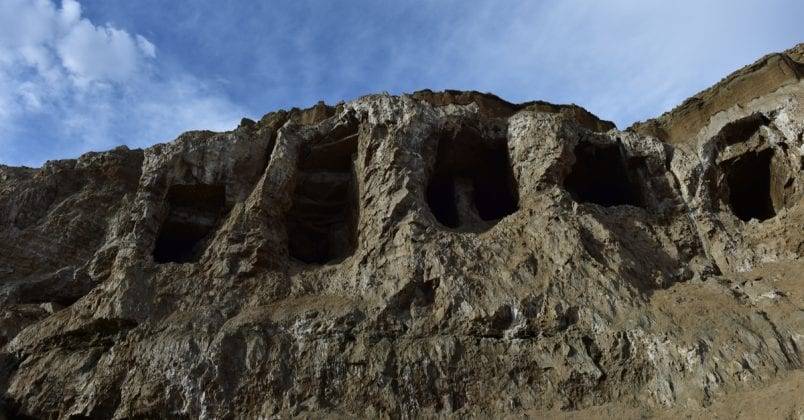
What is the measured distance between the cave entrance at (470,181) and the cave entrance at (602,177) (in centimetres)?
232

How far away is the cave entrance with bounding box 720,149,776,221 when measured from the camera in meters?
18.6

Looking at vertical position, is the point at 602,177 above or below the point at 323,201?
below

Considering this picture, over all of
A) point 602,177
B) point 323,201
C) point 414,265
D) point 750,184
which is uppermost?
point 323,201

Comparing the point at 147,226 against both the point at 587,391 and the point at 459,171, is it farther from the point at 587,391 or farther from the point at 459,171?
the point at 587,391

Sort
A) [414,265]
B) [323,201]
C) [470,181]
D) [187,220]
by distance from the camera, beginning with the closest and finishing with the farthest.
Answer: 1. [414,265]
2. [187,220]
3. [323,201]
4. [470,181]

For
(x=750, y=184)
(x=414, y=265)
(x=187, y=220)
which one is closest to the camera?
(x=414, y=265)

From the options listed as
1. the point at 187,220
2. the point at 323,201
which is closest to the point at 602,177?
the point at 323,201

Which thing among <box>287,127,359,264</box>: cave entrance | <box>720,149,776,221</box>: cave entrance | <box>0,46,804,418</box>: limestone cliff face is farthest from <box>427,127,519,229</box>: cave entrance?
<box>720,149,776,221</box>: cave entrance

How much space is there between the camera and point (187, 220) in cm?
1811

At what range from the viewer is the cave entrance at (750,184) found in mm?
18594

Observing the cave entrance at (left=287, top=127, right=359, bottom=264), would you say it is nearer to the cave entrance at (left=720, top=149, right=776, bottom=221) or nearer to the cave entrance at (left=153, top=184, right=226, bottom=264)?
the cave entrance at (left=153, top=184, right=226, bottom=264)

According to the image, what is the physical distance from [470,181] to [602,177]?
4.70 metres

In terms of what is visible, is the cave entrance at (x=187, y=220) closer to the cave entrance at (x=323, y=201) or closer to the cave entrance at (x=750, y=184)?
the cave entrance at (x=323, y=201)

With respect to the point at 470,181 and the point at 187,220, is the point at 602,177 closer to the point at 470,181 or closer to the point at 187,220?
the point at 470,181
